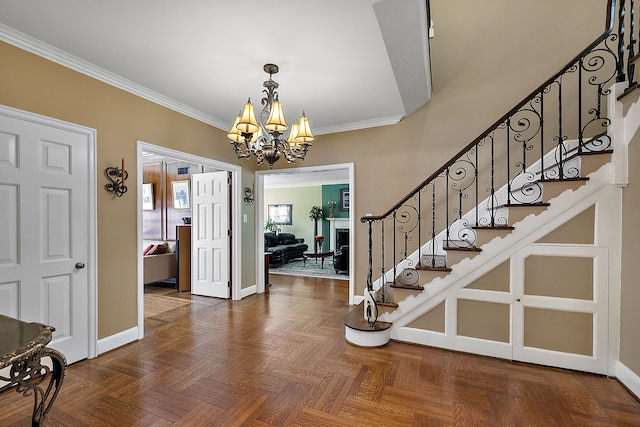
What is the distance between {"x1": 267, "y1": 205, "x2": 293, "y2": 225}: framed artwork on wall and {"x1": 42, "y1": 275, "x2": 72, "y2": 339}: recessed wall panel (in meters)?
7.93

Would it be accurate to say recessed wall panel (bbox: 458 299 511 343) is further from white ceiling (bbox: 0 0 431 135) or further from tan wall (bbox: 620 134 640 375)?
white ceiling (bbox: 0 0 431 135)

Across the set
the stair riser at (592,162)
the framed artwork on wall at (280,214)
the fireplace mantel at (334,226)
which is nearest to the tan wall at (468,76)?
the stair riser at (592,162)

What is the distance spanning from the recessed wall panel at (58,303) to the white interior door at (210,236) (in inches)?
83.8

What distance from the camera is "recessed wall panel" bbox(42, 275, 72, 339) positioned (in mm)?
2385

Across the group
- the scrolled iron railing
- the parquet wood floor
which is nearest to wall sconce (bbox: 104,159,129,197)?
the parquet wood floor

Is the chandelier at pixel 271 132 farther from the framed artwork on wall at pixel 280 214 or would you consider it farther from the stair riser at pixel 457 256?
the framed artwork on wall at pixel 280 214

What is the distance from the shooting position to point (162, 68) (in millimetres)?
2662

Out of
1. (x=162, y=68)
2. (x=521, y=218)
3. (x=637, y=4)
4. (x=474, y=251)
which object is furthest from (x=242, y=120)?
(x=637, y=4)

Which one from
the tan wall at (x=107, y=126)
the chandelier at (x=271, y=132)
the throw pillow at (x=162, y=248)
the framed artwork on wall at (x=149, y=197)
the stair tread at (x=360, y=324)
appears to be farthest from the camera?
the framed artwork on wall at (x=149, y=197)

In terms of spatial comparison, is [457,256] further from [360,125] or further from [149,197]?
[149,197]

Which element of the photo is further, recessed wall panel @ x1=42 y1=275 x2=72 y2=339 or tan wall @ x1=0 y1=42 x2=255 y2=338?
recessed wall panel @ x1=42 y1=275 x2=72 y2=339

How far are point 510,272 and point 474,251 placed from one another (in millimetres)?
328

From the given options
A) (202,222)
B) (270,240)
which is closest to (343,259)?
(270,240)

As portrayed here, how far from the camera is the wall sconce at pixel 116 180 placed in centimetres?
278
